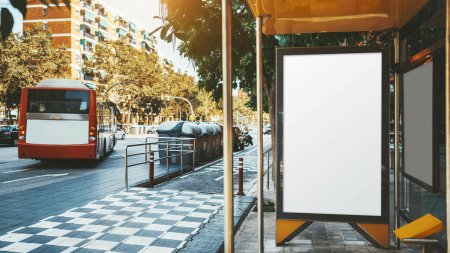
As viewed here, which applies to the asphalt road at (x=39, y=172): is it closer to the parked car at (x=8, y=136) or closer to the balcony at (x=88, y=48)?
the parked car at (x=8, y=136)

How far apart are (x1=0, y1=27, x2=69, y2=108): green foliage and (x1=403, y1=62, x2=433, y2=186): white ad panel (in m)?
30.6

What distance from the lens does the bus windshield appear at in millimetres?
14930

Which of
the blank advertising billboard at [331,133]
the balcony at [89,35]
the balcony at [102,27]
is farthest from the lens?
the balcony at [102,27]

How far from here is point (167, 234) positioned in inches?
238

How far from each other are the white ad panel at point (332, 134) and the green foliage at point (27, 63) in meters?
30.0

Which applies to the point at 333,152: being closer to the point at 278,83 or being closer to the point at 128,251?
the point at 278,83

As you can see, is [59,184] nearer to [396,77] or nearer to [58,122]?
[58,122]

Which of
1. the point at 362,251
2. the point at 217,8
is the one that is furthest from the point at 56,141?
the point at 362,251

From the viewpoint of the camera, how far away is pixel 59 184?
36.1 feet

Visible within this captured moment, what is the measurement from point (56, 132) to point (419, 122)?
508 inches

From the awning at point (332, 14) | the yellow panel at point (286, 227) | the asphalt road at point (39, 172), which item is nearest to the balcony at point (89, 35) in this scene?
the asphalt road at point (39, 172)

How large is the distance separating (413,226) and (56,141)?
43.8 ft

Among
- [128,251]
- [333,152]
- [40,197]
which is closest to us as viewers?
[333,152]

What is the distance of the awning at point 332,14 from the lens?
4.30 m
